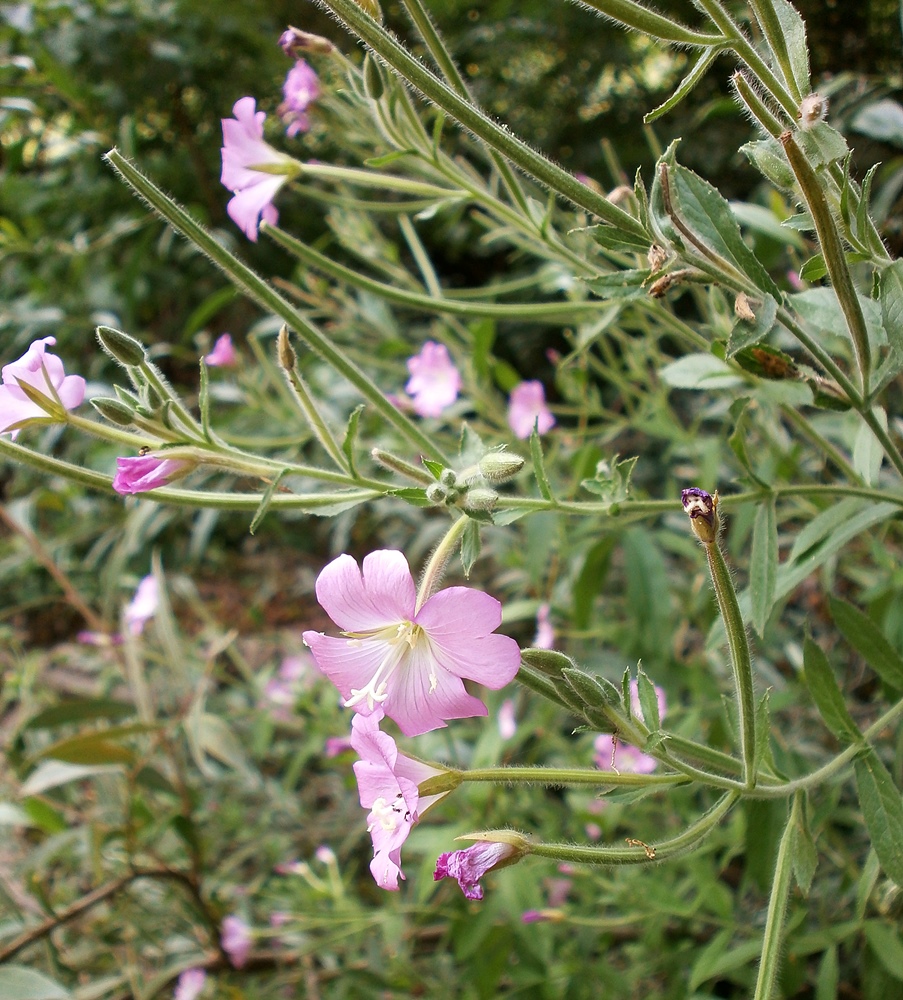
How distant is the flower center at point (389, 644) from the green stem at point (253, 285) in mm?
117

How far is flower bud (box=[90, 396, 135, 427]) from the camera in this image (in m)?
0.49

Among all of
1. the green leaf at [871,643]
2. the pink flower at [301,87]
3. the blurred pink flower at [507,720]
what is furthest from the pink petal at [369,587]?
the blurred pink flower at [507,720]

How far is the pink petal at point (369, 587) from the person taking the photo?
446 mm

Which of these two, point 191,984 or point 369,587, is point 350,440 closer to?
point 369,587

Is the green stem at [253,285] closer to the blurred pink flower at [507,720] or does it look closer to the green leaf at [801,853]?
the green leaf at [801,853]

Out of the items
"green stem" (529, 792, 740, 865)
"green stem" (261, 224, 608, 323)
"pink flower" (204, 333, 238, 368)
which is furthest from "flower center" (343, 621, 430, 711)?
→ "pink flower" (204, 333, 238, 368)

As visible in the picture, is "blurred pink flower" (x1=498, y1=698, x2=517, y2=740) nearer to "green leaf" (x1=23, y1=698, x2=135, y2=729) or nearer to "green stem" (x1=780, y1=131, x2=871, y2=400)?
"green leaf" (x1=23, y1=698, x2=135, y2=729)

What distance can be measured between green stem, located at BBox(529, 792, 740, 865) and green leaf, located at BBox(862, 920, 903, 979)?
416 mm

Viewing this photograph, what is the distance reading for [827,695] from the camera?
590mm

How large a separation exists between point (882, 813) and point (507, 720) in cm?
82

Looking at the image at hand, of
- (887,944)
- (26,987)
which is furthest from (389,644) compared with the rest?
(26,987)

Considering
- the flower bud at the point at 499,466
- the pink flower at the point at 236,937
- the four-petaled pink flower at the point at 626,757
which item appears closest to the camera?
the flower bud at the point at 499,466

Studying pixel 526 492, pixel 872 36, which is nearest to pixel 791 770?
pixel 526 492

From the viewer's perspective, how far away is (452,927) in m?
1.08
